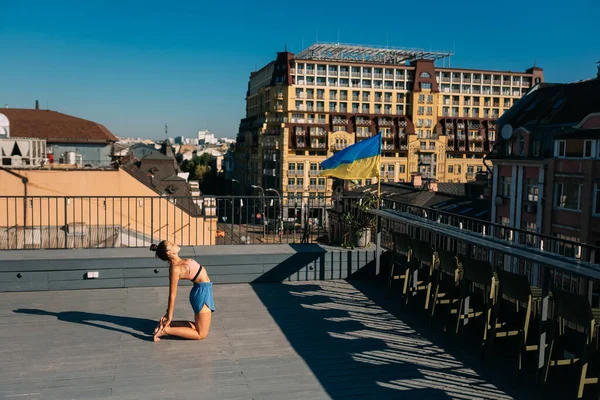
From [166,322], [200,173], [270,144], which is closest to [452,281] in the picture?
[166,322]

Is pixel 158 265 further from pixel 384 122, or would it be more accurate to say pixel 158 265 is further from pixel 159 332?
pixel 384 122

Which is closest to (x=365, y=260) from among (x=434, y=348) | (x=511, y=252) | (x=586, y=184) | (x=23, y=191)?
(x=434, y=348)

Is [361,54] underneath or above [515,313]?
above

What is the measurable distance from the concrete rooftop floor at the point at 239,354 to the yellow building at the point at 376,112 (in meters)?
70.4

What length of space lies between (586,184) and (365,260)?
26.1 m

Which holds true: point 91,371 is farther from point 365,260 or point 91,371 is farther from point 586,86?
point 586,86

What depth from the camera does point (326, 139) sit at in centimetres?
7994

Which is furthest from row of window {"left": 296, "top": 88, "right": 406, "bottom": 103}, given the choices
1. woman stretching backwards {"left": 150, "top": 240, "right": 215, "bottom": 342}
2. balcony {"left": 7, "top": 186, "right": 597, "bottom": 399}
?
woman stretching backwards {"left": 150, "top": 240, "right": 215, "bottom": 342}

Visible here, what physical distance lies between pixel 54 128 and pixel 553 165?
39.6m

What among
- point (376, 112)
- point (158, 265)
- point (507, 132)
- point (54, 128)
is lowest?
point (158, 265)

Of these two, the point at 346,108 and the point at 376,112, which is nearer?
the point at 346,108

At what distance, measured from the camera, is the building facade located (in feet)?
103

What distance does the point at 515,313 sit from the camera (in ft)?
21.5

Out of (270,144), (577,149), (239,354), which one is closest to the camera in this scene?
(239,354)
